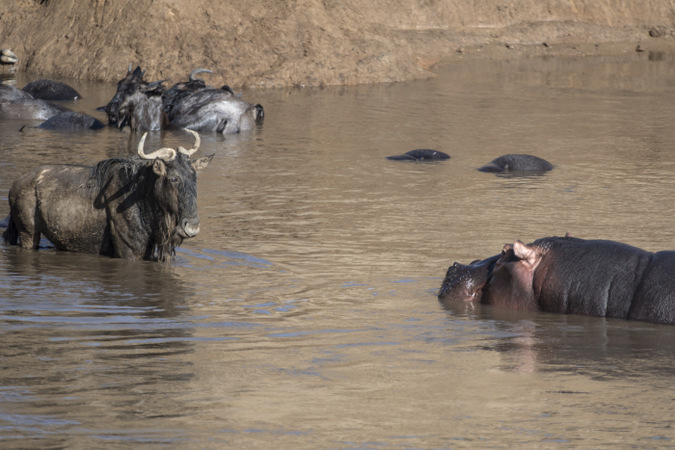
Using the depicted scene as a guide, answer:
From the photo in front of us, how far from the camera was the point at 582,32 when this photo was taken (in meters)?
35.3

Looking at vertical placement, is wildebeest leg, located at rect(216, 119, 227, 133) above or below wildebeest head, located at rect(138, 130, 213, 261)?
above

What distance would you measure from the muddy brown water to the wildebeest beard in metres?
0.20

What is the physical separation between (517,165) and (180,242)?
6166 millimetres

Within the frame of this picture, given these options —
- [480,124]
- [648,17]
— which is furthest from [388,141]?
[648,17]

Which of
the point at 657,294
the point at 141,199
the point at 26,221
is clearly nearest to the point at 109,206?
the point at 141,199

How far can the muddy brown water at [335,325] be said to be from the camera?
485 cm

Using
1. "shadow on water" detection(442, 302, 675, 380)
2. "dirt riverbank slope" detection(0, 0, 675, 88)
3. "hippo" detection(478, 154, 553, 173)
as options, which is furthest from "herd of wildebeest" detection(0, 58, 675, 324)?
"dirt riverbank slope" detection(0, 0, 675, 88)

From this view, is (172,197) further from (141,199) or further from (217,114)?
(217,114)

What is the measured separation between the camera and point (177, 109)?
1811cm

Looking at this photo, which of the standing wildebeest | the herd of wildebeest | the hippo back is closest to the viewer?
the hippo back

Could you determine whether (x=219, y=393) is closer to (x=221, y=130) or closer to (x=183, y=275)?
(x=183, y=275)

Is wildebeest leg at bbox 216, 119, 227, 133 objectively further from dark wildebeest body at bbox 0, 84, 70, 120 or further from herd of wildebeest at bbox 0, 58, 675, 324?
herd of wildebeest at bbox 0, 58, 675, 324

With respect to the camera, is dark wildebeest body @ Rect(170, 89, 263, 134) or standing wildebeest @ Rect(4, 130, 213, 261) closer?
standing wildebeest @ Rect(4, 130, 213, 261)

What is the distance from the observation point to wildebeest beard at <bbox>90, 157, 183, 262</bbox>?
28.0ft
